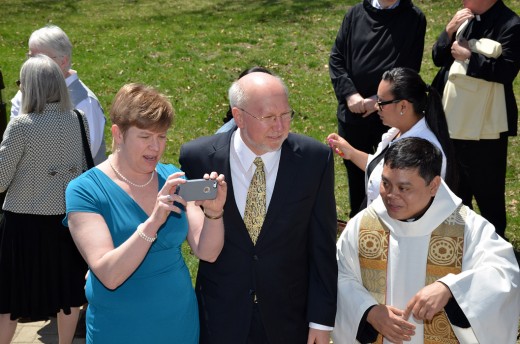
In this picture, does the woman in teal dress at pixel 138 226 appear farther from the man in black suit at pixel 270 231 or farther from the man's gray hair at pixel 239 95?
the man's gray hair at pixel 239 95

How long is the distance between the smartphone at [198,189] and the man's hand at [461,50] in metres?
3.93

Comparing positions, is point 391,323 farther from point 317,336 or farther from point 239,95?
point 239,95

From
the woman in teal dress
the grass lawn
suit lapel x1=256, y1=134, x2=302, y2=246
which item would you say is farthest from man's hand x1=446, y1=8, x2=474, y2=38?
the woman in teal dress

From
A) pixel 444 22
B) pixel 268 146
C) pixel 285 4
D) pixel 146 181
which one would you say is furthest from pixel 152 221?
pixel 285 4

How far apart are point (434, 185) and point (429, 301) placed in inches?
23.6

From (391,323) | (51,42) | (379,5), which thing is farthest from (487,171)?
(51,42)

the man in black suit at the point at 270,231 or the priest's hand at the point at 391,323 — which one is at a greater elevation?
the man in black suit at the point at 270,231

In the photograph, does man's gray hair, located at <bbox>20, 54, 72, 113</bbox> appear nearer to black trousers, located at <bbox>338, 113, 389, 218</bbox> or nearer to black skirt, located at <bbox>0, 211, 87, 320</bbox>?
black skirt, located at <bbox>0, 211, 87, 320</bbox>

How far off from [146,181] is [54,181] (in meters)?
1.65

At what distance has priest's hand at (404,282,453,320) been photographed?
4.13 metres

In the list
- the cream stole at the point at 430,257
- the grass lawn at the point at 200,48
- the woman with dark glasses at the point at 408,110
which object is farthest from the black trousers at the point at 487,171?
the cream stole at the point at 430,257

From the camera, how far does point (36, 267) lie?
5723 millimetres

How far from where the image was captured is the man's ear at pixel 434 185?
4.25 m

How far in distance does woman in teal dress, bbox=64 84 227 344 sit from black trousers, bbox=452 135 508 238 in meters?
3.86
